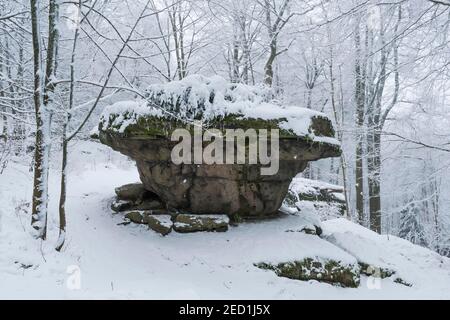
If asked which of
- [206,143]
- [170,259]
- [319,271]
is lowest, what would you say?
[319,271]

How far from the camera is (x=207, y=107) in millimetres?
6281

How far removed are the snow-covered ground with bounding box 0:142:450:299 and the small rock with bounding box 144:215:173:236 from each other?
0.46 ft

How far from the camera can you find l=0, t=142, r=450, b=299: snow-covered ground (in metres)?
4.23

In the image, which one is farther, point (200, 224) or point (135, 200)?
point (135, 200)

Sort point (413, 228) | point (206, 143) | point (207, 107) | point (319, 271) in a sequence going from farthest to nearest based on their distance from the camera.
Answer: point (413, 228)
point (206, 143)
point (207, 107)
point (319, 271)

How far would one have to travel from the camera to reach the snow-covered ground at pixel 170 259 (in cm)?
423

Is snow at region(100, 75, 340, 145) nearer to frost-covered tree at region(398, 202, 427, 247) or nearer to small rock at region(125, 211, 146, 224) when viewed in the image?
small rock at region(125, 211, 146, 224)

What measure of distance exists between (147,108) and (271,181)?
2.91 meters

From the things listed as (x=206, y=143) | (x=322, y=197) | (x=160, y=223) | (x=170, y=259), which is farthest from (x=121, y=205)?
(x=322, y=197)

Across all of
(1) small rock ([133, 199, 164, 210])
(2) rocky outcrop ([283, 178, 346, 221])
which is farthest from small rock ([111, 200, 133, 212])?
(2) rocky outcrop ([283, 178, 346, 221])

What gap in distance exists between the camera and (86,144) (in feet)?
57.9

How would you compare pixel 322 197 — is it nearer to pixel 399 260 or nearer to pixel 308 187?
pixel 308 187

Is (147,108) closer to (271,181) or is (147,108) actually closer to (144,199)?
(144,199)

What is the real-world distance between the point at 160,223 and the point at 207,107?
2445 millimetres
